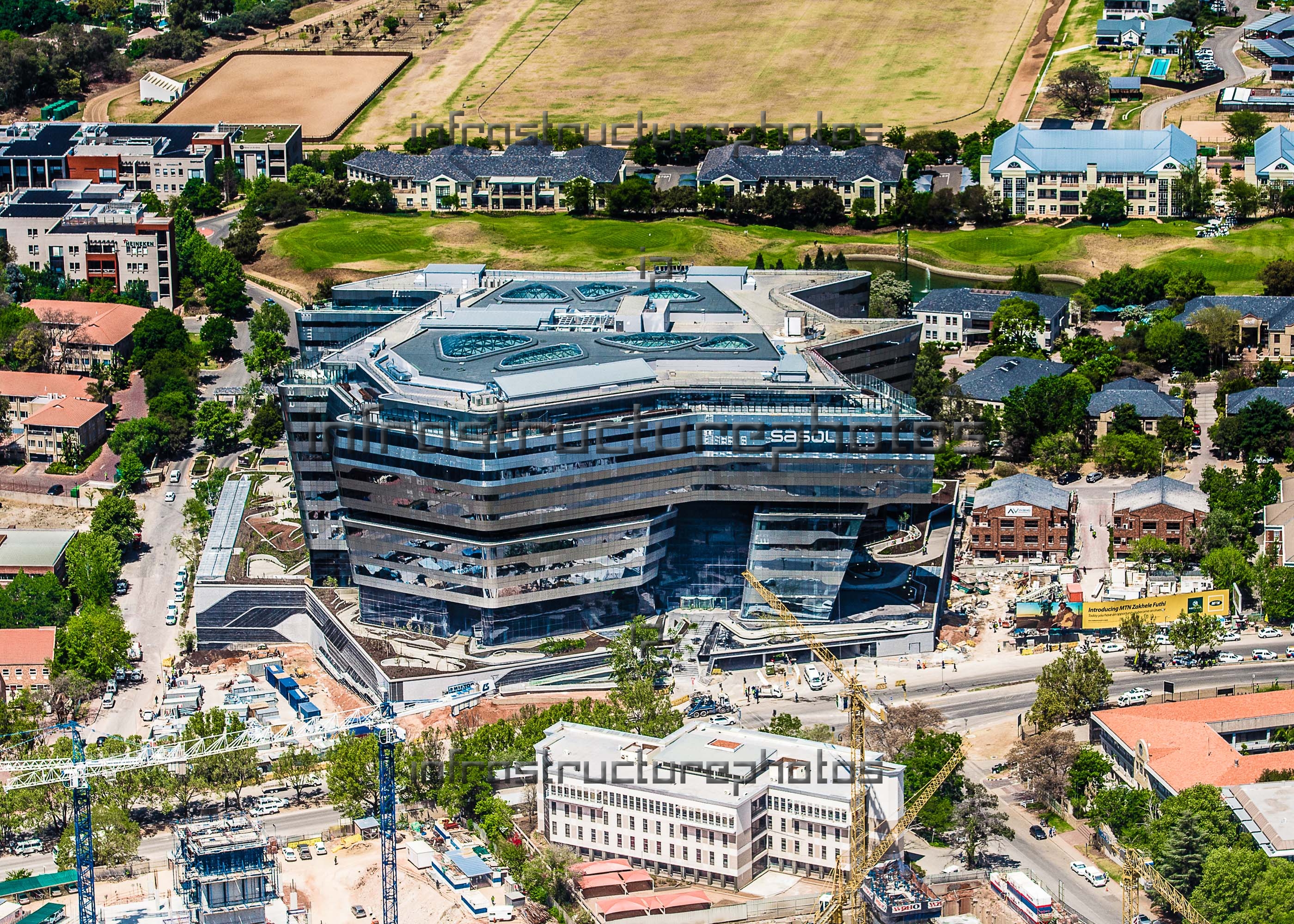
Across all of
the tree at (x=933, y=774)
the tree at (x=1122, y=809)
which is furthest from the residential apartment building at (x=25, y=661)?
the tree at (x=1122, y=809)

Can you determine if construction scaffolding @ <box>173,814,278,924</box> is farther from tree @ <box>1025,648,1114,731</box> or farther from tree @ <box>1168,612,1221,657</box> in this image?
tree @ <box>1168,612,1221,657</box>

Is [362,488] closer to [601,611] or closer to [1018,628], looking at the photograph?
[601,611]

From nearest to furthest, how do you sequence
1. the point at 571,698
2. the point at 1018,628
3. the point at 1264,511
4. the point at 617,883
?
the point at 617,883 < the point at 571,698 < the point at 1018,628 < the point at 1264,511

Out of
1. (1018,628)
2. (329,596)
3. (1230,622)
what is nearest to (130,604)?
(329,596)

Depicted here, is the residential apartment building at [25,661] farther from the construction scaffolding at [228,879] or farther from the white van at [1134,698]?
the white van at [1134,698]

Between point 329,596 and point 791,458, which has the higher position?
point 791,458
